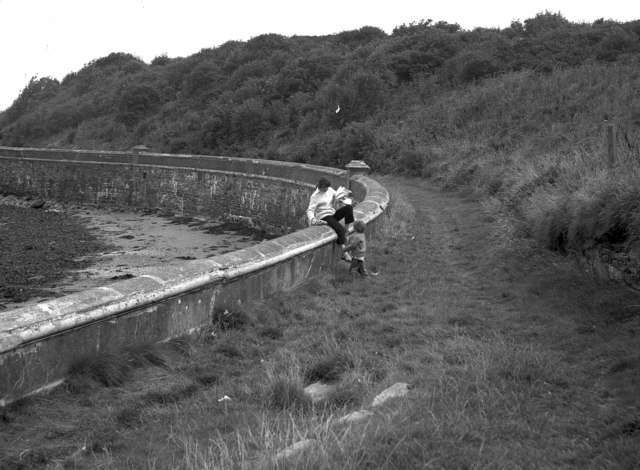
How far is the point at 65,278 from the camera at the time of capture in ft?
53.3

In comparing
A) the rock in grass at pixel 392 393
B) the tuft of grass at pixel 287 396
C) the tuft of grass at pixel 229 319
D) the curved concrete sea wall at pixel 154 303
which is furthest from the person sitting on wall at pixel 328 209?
the rock in grass at pixel 392 393

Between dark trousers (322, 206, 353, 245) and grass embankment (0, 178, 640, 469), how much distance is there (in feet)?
5.31

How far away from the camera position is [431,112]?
31156 millimetres

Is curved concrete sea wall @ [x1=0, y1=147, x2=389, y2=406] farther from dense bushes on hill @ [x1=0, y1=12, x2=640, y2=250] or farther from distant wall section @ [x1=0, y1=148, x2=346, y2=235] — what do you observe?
distant wall section @ [x1=0, y1=148, x2=346, y2=235]

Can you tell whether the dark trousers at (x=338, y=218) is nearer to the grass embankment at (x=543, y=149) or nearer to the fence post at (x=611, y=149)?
the grass embankment at (x=543, y=149)

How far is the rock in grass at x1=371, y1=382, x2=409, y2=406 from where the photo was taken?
4.48 metres

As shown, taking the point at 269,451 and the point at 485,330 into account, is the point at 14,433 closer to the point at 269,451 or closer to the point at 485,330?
the point at 269,451

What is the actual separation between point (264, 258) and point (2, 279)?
10502 millimetres

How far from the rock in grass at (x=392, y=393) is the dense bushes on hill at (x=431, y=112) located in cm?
361

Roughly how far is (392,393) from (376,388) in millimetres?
Answer: 217

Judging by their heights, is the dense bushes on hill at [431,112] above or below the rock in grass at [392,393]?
above

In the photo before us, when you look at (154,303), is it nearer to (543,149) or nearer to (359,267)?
(359,267)

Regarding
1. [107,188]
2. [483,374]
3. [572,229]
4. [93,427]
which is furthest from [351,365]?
[107,188]

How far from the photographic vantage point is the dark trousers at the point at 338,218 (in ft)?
32.0
